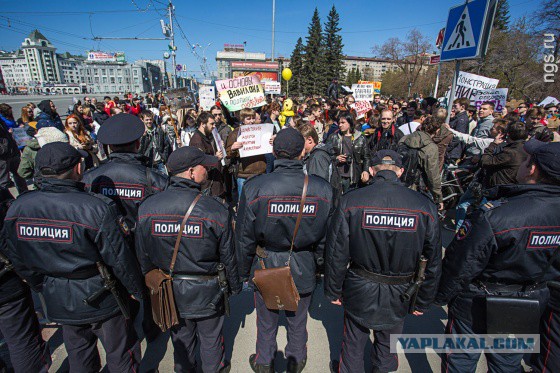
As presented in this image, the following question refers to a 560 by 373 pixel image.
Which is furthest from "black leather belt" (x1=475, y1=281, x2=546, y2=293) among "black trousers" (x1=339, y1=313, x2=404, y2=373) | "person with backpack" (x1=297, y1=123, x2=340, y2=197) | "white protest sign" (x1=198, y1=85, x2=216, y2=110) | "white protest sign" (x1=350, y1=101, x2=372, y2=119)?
"white protest sign" (x1=198, y1=85, x2=216, y2=110)

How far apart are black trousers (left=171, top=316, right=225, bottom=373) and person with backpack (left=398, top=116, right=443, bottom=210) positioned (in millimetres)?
3842

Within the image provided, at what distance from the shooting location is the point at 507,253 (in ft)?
6.52

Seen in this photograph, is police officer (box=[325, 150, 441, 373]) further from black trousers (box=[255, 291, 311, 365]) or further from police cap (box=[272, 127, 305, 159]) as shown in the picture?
police cap (box=[272, 127, 305, 159])

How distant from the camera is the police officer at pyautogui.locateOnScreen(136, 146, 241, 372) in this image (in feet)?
7.20

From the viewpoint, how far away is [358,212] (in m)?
2.17

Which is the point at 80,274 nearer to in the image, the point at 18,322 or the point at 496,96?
the point at 18,322

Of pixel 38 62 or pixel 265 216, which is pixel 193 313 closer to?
pixel 265 216

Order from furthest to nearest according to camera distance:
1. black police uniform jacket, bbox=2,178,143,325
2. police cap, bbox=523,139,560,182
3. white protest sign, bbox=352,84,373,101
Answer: white protest sign, bbox=352,84,373,101
black police uniform jacket, bbox=2,178,143,325
police cap, bbox=523,139,560,182

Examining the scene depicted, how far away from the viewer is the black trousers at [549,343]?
6.82ft

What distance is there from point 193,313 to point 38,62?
195 m

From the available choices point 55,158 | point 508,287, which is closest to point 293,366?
point 508,287

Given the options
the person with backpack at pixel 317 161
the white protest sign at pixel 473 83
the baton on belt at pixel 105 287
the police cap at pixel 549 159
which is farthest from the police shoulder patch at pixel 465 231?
the white protest sign at pixel 473 83

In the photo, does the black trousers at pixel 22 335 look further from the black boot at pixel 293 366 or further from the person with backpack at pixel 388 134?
the person with backpack at pixel 388 134

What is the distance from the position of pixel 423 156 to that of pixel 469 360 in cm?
336
